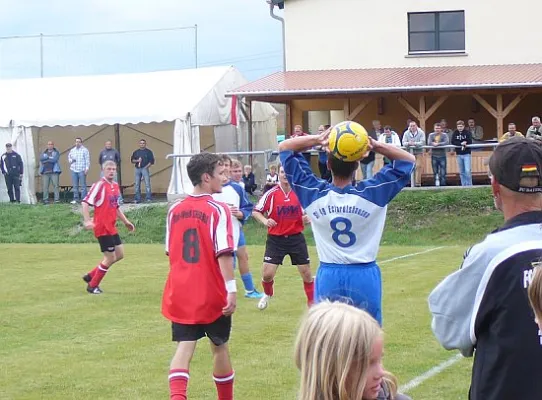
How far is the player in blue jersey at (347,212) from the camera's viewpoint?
6.57 m

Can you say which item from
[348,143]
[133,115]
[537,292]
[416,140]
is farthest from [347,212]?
[133,115]

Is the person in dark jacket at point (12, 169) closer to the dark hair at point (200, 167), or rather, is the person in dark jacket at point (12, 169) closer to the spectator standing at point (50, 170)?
the spectator standing at point (50, 170)

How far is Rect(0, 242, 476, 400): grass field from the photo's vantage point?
28.0 feet

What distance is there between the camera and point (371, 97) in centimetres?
3170

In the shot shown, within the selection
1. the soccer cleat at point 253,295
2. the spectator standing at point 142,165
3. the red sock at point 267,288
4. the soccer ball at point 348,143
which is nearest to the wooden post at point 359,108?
the spectator standing at point 142,165

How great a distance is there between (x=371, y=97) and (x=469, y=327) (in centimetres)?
2825

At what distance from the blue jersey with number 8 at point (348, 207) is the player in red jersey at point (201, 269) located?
0.71 metres

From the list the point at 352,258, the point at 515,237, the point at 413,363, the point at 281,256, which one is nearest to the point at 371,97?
the point at 281,256

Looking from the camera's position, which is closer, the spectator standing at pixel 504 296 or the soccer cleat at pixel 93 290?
the spectator standing at pixel 504 296

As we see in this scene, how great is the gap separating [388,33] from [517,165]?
3055cm

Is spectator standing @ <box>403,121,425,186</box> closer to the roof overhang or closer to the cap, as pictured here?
the roof overhang

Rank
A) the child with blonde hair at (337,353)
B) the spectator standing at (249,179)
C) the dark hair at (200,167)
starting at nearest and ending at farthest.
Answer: the child with blonde hair at (337,353) < the dark hair at (200,167) < the spectator standing at (249,179)

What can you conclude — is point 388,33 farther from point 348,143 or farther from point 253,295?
point 348,143

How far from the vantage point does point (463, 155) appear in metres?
26.0
